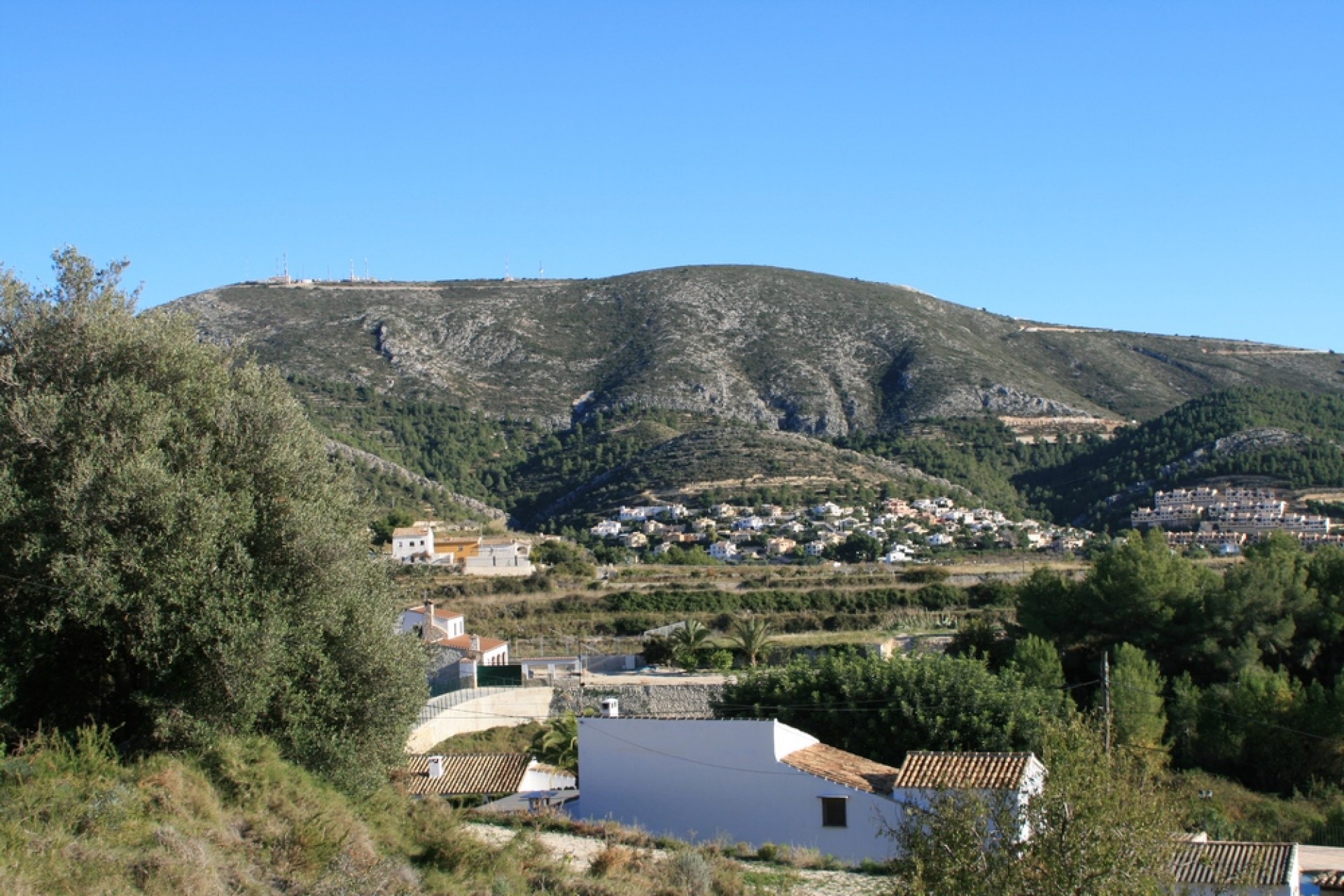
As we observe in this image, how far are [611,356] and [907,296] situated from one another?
2645cm

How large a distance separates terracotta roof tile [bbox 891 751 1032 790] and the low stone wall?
44.7 ft

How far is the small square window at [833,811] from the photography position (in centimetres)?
Answer: 1541

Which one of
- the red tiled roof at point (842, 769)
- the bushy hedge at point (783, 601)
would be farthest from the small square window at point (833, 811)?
the bushy hedge at point (783, 601)

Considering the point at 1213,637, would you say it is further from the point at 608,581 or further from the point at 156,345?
the point at 156,345

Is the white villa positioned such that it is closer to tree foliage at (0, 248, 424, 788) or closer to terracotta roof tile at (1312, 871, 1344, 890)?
terracotta roof tile at (1312, 871, 1344, 890)

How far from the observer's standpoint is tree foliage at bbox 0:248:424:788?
27.6 ft

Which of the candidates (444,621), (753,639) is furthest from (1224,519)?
(444,621)

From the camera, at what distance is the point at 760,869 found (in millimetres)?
11867

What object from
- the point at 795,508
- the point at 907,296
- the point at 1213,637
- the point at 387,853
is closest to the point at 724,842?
the point at 387,853

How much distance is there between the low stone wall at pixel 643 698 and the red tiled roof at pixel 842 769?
11.3m

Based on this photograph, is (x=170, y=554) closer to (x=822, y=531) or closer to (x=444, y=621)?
(x=444, y=621)

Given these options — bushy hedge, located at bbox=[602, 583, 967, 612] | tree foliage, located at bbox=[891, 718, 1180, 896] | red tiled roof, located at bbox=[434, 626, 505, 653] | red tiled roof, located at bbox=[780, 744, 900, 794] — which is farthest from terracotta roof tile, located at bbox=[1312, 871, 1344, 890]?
bushy hedge, located at bbox=[602, 583, 967, 612]

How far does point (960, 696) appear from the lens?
2080cm

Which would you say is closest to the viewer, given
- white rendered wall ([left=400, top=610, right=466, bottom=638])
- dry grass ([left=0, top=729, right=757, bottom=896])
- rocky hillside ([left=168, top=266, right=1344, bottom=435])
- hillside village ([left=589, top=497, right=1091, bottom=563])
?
dry grass ([left=0, top=729, right=757, bottom=896])
